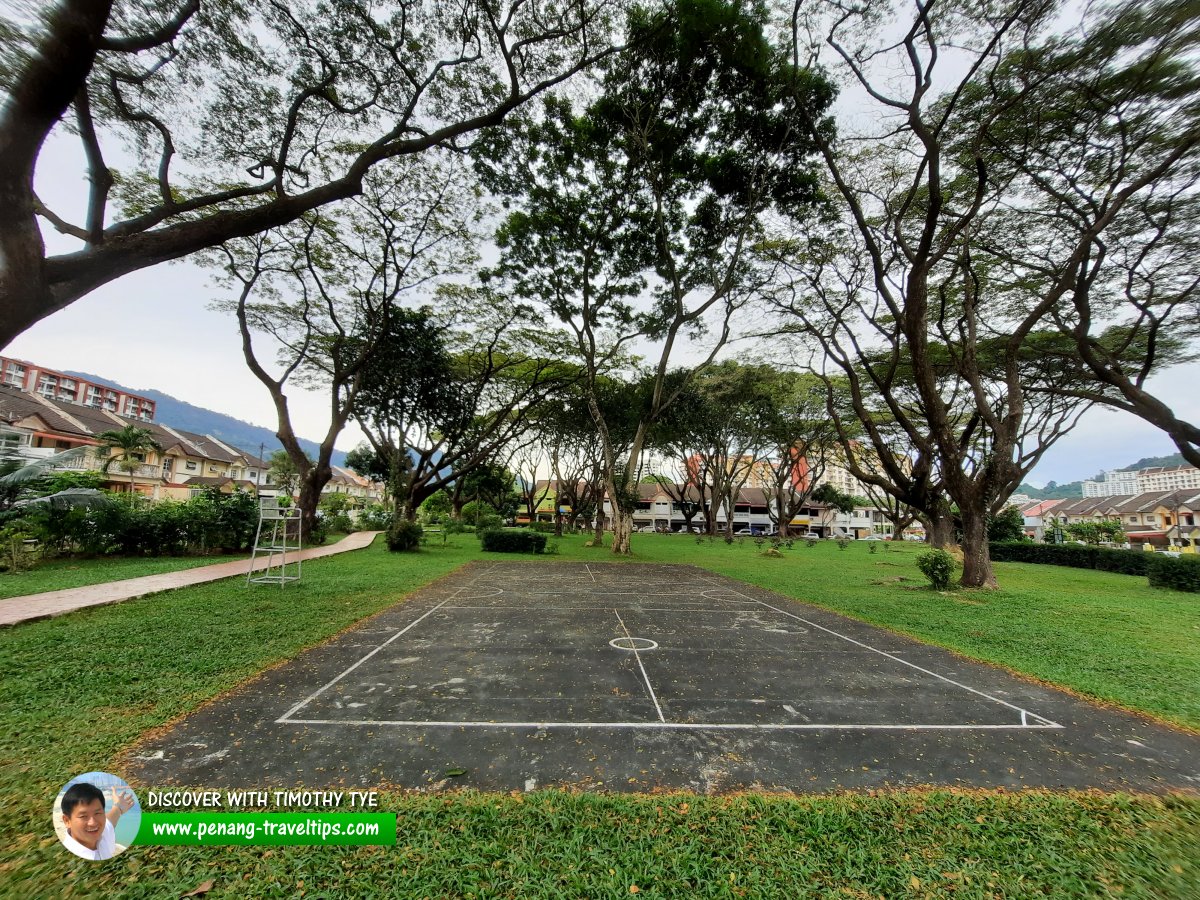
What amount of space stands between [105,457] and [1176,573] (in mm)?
42920

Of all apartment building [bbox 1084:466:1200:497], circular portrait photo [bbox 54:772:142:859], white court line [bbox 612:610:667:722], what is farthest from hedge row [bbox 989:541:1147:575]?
apartment building [bbox 1084:466:1200:497]

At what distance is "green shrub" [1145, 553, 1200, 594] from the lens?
1208cm

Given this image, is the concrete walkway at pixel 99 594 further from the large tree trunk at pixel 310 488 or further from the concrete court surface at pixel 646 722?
the large tree trunk at pixel 310 488

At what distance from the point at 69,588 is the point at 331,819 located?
863cm

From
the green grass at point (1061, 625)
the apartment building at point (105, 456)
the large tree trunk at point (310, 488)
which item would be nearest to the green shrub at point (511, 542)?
the large tree trunk at point (310, 488)

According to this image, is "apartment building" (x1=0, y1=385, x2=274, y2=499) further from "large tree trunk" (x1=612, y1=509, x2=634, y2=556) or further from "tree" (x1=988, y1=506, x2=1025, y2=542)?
"tree" (x1=988, y1=506, x2=1025, y2=542)

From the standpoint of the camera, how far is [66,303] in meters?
3.84

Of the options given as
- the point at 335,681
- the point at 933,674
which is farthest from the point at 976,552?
the point at 335,681

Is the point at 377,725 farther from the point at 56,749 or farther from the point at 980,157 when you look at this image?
the point at 980,157

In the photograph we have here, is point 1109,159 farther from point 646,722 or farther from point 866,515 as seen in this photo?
point 866,515

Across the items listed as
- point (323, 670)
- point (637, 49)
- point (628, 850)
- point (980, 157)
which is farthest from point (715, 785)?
point (637, 49)

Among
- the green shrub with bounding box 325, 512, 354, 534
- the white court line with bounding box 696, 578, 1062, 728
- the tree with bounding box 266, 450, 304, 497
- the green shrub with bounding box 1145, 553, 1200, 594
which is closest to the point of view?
the white court line with bounding box 696, 578, 1062, 728

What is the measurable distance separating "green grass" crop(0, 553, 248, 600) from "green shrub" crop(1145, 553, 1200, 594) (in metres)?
24.3

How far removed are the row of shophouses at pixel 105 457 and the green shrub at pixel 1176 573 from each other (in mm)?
25210
